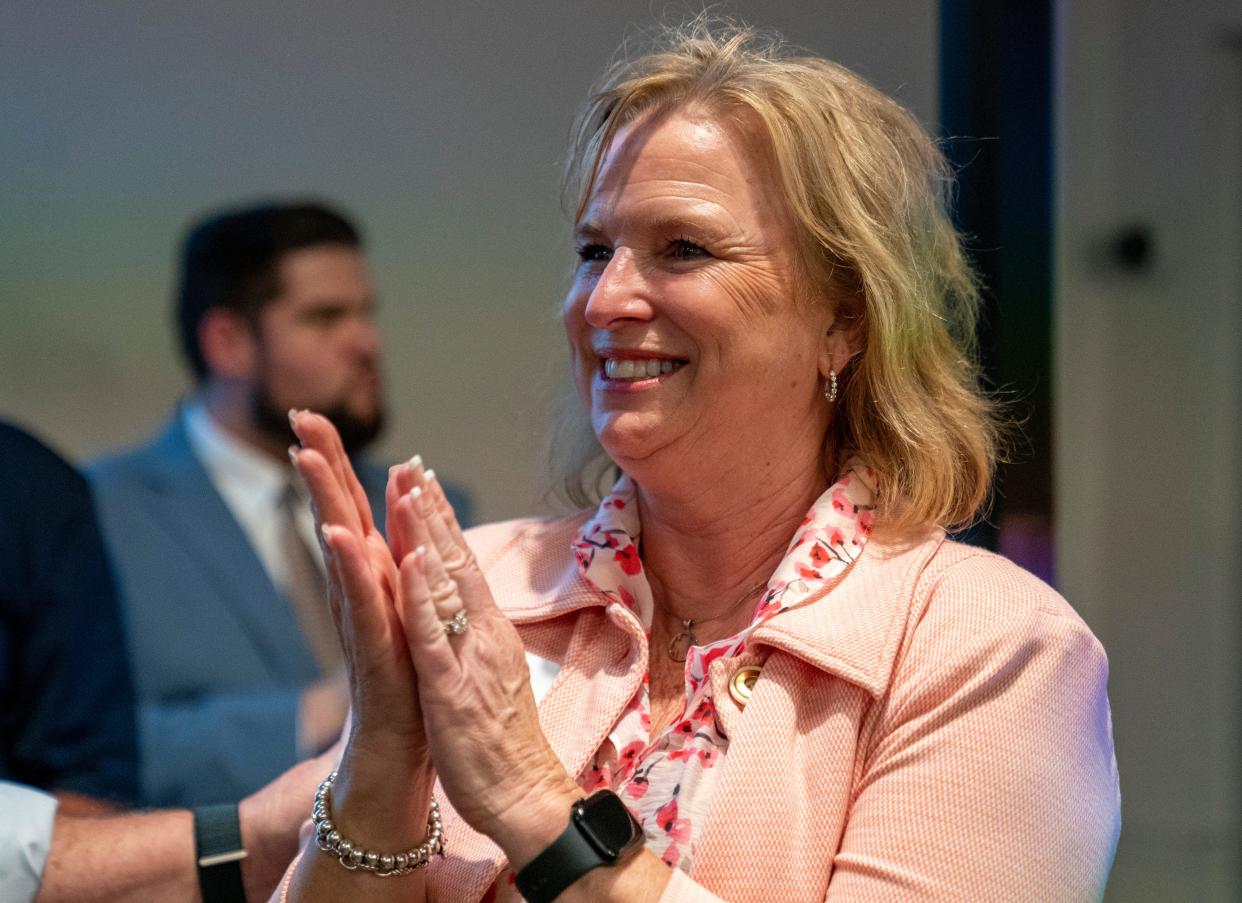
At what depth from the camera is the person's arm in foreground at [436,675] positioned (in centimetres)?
152

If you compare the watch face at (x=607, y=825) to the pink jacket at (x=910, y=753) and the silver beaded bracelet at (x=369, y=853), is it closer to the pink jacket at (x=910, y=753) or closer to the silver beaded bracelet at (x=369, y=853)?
the pink jacket at (x=910, y=753)

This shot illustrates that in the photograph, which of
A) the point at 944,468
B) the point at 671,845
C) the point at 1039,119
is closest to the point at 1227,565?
the point at 1039,119

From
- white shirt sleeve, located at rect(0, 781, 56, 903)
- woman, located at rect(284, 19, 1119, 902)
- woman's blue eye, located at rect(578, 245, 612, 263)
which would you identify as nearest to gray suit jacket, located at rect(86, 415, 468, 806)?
white shirt sleeve, located at rect(0, 781, 56, 903)

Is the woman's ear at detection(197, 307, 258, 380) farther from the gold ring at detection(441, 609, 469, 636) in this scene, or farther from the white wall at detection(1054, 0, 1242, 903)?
the white wall at detection(1054, 0, 1242, 903)

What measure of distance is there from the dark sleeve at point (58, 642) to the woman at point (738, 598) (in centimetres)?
134

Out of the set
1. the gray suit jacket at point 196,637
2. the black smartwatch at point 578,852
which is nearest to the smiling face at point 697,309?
the black smartwatch at point 578,852

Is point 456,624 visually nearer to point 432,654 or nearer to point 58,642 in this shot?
point 432,654

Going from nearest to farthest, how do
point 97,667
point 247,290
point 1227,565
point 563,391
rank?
point 563,391 < point 97,667 < point 247,290 < point 1227,565

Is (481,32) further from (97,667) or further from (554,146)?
(97,667)

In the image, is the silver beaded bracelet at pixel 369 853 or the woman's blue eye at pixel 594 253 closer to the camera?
the silver beaded bracelet at pixel 369 853

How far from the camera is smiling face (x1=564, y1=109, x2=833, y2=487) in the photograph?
1850mm

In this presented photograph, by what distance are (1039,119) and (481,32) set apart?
1312mm

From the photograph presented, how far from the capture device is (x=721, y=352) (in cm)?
185

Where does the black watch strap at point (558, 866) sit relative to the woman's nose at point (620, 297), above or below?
below
